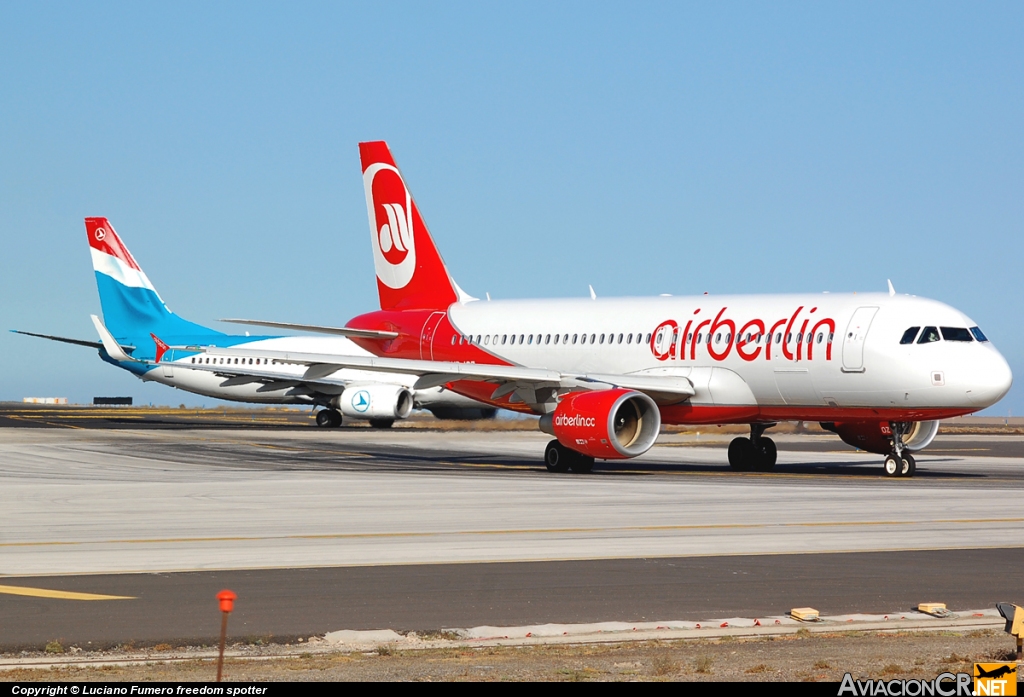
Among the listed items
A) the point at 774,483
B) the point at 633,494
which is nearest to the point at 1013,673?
the point at 633,494

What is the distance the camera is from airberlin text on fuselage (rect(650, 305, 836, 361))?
2834 cm

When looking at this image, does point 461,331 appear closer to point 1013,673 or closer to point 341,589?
point 341,589

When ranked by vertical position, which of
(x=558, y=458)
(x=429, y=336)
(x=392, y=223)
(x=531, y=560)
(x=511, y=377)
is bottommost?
(x=558, y=458)

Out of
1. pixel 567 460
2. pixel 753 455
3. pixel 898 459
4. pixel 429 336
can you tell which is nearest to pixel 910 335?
pixel 898 459

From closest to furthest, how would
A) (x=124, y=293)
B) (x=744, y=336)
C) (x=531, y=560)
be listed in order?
(x=531, y=560)
(x=744, y=336)
(x=124, y=293)

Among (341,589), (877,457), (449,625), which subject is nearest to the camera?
(449,625)

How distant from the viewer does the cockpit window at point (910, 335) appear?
89.5 ft

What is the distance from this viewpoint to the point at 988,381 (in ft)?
87.0

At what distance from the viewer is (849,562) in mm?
13969

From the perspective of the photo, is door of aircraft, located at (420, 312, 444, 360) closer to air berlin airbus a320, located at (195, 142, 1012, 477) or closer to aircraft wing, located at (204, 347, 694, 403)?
air berlin airbus a320, located at (195, 142, 1012, 477)

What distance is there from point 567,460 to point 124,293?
35280 mm

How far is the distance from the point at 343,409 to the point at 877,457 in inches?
867

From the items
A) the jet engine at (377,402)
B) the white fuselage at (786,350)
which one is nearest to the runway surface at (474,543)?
the white fuselage at (786,350)

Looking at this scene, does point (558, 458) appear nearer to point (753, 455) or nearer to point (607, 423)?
point (607, 423)
